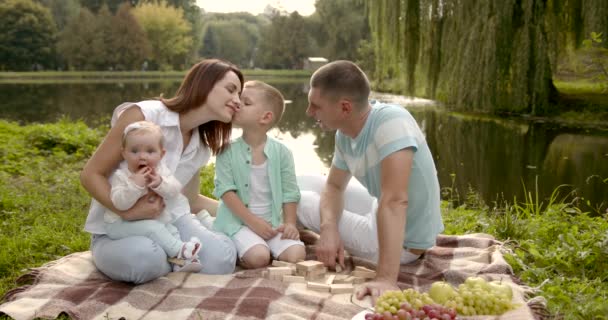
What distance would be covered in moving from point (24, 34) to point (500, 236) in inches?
1834

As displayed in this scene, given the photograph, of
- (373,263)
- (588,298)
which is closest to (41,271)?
(373,263)

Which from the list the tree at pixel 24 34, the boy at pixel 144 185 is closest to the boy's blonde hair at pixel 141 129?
the boy at pixel 144 185

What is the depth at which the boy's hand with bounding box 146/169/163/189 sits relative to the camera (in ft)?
10.5

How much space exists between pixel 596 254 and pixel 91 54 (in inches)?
1916

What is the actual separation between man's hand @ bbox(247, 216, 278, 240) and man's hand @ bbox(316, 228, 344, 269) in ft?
0.99

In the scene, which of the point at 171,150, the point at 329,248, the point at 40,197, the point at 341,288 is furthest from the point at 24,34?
the point at 341,288

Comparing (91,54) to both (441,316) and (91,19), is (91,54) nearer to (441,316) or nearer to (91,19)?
(91,19)

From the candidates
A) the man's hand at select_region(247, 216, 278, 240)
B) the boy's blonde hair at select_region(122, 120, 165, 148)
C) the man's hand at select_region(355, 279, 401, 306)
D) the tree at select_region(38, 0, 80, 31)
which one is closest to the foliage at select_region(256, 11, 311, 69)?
the tree at select_region(38, 0, 80, 31)

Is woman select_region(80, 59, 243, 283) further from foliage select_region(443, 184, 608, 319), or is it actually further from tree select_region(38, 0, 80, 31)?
tree select_region(38, 0, 80, 31)

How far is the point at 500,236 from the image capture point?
4.18 m

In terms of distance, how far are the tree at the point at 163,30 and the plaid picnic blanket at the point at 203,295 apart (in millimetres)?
50259

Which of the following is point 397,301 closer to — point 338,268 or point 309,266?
point 309,266

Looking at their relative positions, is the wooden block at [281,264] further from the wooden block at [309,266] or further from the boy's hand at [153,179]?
the boy's hand at [153,179]

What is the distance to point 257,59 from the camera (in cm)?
6438
